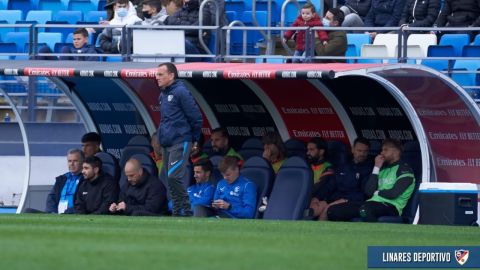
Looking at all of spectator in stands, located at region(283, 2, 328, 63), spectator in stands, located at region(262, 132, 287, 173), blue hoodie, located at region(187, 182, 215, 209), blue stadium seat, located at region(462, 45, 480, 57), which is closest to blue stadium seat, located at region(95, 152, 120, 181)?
blue hoodie, located at region(187, 182, 215, 209)

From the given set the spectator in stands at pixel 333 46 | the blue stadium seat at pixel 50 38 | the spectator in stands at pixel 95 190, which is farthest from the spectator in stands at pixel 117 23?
the spectator in stands at pixel 95 190

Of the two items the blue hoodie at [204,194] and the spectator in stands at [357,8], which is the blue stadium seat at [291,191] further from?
the spectator in stands at [357,8]

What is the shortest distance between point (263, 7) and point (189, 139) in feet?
25.8

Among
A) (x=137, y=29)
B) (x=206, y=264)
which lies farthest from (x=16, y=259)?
(x=137, y=29)

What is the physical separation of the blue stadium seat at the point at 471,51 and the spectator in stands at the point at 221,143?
390 cm

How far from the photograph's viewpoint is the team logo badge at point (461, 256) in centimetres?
1017

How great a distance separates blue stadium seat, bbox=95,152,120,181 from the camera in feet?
63.8

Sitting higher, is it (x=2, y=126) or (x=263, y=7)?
(x=263, y=7)

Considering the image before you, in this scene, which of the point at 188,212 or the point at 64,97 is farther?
the point at 64,97

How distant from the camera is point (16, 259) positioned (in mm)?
9977

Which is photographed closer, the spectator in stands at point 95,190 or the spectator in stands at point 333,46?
the spectator in stands at point 95,190

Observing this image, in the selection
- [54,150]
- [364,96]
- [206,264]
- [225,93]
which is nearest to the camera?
[206,264]

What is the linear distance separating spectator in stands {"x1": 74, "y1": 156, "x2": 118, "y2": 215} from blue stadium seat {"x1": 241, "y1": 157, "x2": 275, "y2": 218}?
178 cm

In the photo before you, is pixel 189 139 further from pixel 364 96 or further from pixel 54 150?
pixel 54 150
